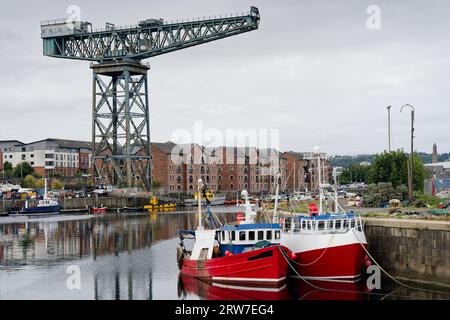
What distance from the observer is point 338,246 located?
35.2m

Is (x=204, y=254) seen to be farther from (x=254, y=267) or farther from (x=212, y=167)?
(x=212, y=167)

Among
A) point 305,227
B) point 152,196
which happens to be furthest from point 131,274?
point 152,196

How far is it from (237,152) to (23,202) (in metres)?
68.4

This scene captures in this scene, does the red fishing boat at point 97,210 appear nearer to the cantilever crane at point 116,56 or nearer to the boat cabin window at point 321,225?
the cantilever crane at point 116,56

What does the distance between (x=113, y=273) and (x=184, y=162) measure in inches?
4592

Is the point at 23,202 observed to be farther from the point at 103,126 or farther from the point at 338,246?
the point at 338,246

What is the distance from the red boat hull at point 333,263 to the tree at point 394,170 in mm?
45707

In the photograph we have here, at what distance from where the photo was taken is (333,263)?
35.6 m

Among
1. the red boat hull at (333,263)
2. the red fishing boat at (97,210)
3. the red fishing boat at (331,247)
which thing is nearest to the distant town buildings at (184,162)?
the red fishing boat at (97,210)

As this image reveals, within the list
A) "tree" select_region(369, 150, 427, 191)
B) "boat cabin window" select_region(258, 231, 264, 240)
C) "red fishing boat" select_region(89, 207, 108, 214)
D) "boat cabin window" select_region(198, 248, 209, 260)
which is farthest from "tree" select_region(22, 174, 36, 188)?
"boat cabin window" select_region(258, 231, 264, 240)

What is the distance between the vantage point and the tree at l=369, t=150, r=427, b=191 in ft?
265

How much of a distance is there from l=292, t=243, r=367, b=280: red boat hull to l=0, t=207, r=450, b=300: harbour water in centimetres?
64

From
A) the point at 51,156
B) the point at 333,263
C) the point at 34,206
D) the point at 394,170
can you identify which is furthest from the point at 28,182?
the point at 333,263

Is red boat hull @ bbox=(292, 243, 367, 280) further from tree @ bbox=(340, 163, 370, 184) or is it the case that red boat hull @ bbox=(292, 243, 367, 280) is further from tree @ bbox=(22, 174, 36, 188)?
tree @ bbox=(340, 163, 370, 184)
